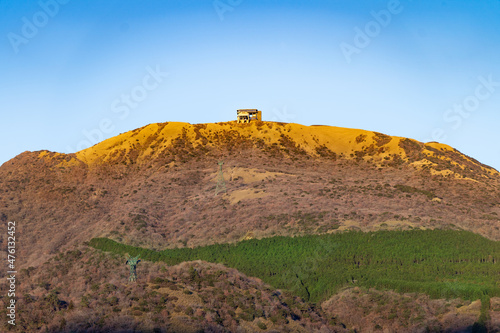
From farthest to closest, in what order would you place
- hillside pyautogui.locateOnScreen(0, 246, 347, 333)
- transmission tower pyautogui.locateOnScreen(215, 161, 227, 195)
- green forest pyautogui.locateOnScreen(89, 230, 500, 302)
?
1. transmission tower pyautogui.locateOnScreen(215, 161, 227, 195)
2. green forest pyautogui.locateOnScreen(89, 230, 500, 302)
3. hillside pyautogui.locateOnScreen(0, 246, 347, 333)

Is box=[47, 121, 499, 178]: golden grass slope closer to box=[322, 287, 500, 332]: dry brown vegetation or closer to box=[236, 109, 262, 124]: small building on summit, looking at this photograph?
box=[236, 109, 262, 124]: small building on summit

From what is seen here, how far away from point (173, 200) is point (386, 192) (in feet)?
121

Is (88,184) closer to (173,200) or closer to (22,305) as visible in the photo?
(173,200)

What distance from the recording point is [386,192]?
99.2 m

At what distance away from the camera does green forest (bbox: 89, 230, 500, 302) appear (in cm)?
6094

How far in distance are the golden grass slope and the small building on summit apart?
161 inches

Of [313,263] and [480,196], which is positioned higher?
[480,196]

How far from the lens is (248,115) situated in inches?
5399

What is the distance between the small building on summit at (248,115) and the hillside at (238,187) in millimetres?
3967

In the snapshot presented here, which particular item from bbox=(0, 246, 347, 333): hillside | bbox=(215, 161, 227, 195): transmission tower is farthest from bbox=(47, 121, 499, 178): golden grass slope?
bbox=(0, 246, 347, 333): hillside

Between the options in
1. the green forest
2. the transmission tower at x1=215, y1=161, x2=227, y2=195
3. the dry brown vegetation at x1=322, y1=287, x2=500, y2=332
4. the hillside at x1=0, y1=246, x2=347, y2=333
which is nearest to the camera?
the hillside at x1=0, y1=246, x2=347, y2=333

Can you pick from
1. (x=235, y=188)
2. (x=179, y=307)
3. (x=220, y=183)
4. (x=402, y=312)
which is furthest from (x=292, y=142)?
(x=179, y=307)

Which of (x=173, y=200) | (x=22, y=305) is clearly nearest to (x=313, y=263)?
(x=22, y=305)

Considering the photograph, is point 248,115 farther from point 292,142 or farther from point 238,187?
point 238,187
